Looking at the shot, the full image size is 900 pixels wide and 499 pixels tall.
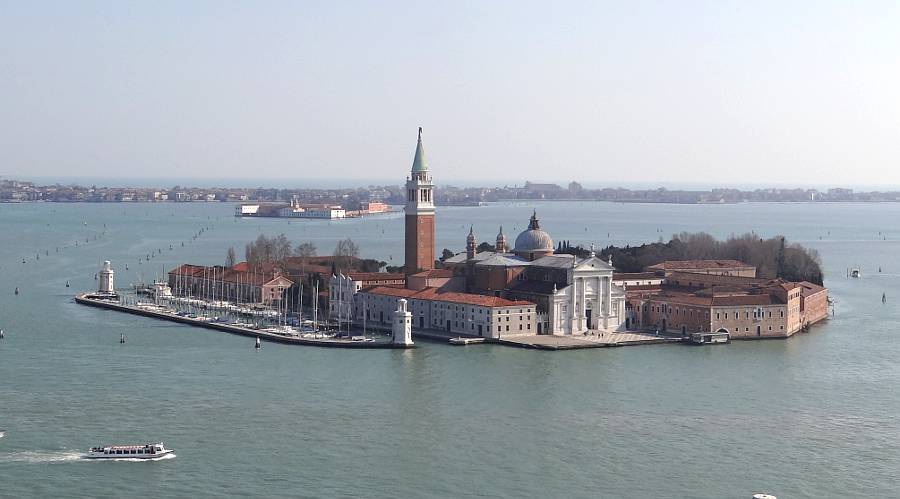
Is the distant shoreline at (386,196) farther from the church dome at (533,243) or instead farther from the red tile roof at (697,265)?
the church dome at (533,243)

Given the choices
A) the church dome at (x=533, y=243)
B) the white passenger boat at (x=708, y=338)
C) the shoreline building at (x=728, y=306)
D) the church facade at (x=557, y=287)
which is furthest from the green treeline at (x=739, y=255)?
the white passenger boat at (x=708, y=338)

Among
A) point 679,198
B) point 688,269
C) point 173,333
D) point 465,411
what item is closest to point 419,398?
point 465,411

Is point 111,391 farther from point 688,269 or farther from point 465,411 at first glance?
point 688,269

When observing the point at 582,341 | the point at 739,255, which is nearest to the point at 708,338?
the point at 582,341

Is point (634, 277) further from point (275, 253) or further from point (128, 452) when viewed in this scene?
point (128, 452)

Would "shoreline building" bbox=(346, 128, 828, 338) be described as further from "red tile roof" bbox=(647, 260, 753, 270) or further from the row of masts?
"red tile roof" bbox=(647, 260, 753, 270)

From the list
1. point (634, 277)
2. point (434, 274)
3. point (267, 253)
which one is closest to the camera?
point (434, 274)
